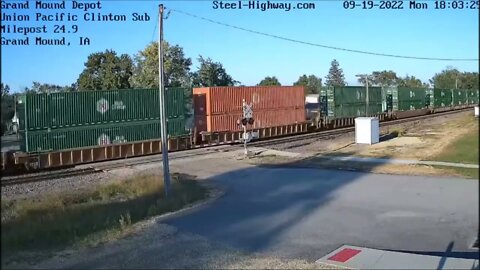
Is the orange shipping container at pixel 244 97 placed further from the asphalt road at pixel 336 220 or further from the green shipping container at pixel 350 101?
the asphalt road at pixel 336 220

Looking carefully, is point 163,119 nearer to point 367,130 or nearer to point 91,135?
point 91,135

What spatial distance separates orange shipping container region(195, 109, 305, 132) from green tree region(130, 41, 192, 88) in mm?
22525

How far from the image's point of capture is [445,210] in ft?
18.0

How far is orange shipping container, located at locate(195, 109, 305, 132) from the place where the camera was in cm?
3009

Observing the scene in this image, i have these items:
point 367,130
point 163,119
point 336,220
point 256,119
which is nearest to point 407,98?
point 256,119

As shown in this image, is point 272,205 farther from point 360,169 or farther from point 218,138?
point 218,138

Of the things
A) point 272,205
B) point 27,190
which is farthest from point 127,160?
point 272,205

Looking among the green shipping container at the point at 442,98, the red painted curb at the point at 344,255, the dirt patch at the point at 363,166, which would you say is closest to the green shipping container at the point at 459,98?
the green shipping container at the point at 442,98

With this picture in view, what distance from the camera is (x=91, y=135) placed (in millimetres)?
22844

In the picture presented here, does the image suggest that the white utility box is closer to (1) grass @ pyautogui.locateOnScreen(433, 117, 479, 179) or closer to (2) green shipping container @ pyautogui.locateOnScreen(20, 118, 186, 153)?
(2) green shipping container @ pyautogui.locateOnScreen(20, 118, 186, 153)

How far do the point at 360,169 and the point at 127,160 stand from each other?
11.2m

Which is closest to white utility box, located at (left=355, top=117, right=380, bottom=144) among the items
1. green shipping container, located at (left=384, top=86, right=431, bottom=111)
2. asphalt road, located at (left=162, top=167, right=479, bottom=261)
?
asphalt road, located at (left=162, top=167, right=479, bottom=261)

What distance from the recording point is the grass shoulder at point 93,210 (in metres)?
5.31

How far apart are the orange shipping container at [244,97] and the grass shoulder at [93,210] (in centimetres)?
1346
